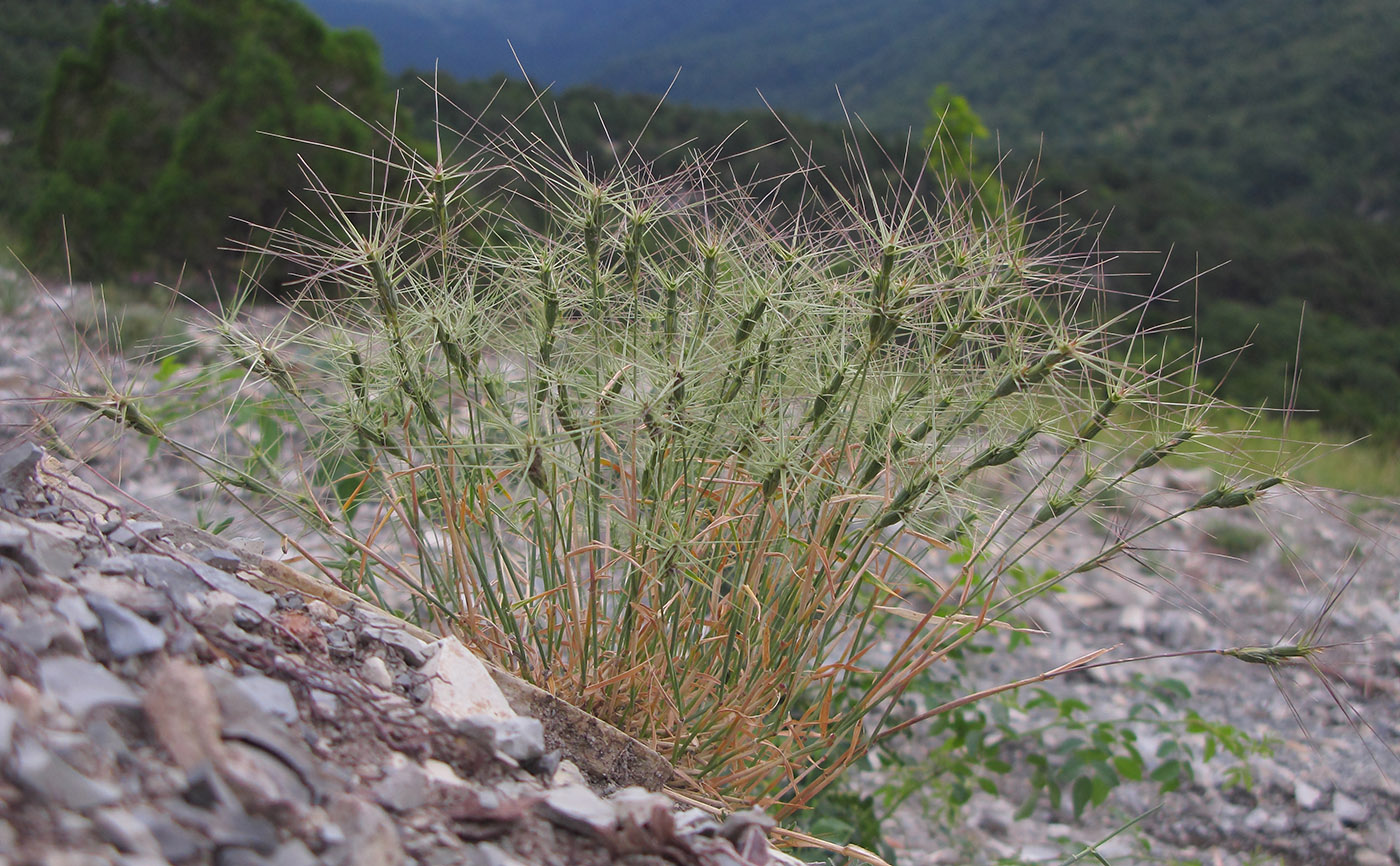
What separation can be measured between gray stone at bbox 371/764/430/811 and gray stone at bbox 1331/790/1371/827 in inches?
105

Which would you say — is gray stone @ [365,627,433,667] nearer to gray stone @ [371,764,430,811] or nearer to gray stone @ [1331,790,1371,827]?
gray stone @ [371,764,430,811]

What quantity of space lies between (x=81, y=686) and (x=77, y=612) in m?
0.12

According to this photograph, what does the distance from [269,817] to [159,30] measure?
12.4 m

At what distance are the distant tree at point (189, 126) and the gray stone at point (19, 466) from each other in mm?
8385

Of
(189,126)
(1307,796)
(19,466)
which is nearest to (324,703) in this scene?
(19,466)

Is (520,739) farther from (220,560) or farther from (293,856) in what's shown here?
(220,560)

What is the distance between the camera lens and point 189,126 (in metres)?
9.60

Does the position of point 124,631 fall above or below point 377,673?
above

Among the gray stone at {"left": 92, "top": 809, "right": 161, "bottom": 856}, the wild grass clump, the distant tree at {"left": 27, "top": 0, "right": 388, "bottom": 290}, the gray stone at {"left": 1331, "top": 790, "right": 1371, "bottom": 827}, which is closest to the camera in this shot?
the gray stone at {"left": 92, "top": 809, "right": 161, "bottom": 856}

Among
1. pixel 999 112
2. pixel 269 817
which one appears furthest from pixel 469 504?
pixel 999 112

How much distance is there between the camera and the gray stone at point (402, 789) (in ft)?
3.17

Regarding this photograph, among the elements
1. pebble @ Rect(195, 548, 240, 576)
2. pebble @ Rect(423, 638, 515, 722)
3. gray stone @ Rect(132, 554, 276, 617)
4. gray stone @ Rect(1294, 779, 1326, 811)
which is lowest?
gray stone @ Rect(1294, 779, 1326, 811)

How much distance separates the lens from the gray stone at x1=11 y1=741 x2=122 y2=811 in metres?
0.76

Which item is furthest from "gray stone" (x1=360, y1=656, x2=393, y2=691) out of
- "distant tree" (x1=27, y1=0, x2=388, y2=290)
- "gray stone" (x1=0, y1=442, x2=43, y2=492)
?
"distant tree" (x1=27, y1=0, x2=388, y2=290)
